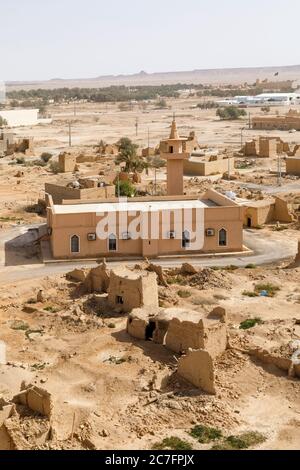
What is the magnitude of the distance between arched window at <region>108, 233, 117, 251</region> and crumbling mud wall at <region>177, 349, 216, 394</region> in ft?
50.3

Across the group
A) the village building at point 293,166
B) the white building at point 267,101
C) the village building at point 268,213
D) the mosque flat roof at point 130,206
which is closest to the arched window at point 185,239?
the mosque flat roof at point 130,206

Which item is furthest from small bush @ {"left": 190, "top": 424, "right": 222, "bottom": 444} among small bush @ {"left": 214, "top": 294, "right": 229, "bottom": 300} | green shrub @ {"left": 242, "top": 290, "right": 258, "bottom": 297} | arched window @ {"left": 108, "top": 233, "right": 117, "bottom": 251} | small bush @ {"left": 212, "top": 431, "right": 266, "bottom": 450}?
arched window @ {"left": 108, "top": 233, "right": 117, "bottom": 251}

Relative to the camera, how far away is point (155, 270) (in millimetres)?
29094

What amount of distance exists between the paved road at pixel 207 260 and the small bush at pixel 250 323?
8031mm

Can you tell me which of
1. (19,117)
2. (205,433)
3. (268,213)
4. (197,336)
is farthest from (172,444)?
(19,117)

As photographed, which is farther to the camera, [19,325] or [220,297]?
[220,297]

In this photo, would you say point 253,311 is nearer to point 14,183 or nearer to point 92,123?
point 14,183

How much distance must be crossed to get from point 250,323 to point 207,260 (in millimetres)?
9792

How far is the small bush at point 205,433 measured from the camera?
16891mm

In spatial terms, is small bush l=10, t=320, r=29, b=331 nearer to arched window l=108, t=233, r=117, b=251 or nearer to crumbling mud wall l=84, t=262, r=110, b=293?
crumbling mud wall l=84, t=262, r=110, b=293

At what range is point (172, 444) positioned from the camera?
54.3ft

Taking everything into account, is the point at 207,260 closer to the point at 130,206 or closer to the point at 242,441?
the point at 130,206

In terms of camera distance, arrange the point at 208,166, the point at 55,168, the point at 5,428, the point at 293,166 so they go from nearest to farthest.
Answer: the point at 5,428
the point at 208,166
the point at 293,166
the point at 55,168

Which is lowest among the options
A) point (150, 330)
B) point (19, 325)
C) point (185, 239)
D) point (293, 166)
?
point (19, 325)
